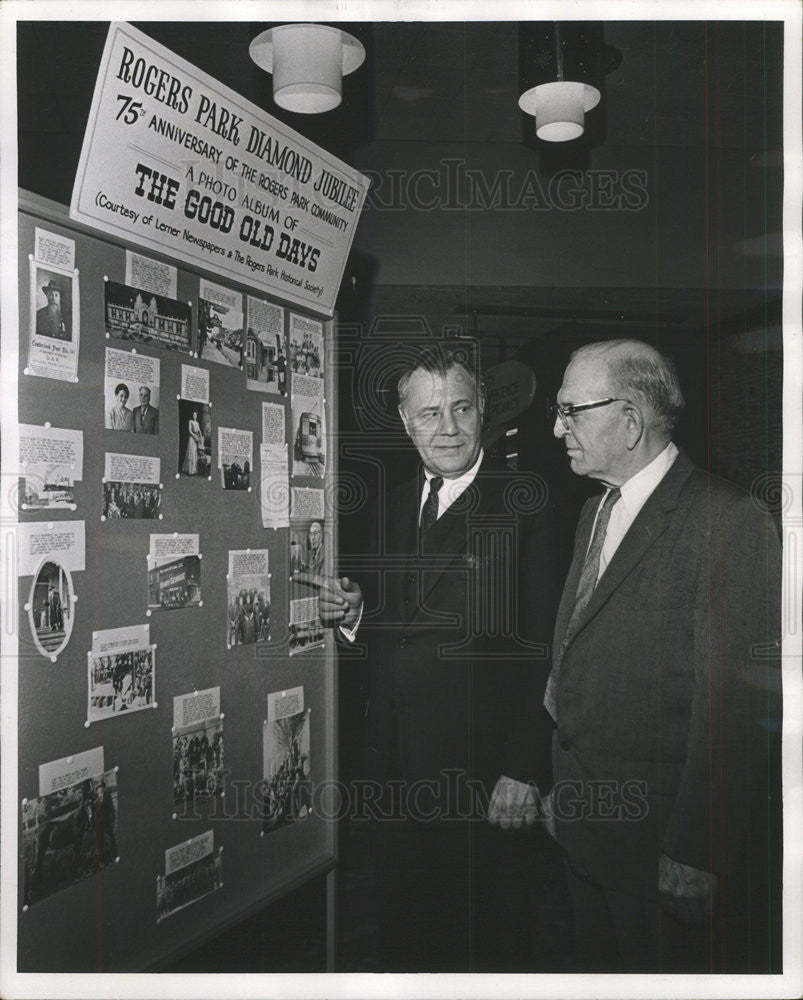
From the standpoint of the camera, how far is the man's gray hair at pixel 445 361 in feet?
7.13

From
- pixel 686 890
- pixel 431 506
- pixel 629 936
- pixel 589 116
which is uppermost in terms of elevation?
pixel 589 116

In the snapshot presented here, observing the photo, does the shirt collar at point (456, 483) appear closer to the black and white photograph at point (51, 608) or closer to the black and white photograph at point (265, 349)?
the black and white photograph at point (265, 349)

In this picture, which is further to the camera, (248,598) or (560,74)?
(248,598)

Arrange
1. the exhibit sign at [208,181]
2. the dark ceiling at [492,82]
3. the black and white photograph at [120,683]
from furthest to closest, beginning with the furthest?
the dark ceiling at [492,82] → the black and white photograph at [120,683] → the exhibit sign at [208,181]

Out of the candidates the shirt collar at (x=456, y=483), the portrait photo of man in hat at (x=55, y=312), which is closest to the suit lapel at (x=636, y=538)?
the shirt collar at (x=456, y=483)

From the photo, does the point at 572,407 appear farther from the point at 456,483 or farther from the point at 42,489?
the point at 42,489

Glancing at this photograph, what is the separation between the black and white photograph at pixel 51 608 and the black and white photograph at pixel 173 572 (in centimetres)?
20

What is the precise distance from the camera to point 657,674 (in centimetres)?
213

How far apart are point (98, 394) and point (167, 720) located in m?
0.80

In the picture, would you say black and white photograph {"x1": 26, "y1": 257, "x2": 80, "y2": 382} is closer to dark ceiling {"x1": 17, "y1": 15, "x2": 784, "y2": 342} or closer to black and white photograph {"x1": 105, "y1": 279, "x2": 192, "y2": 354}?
black and white photograph {"x1": 105, "y1": 279, "x2": 192, "y2": 354}

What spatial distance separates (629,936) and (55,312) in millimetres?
2003

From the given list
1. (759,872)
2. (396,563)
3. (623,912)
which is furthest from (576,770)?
(396,563)

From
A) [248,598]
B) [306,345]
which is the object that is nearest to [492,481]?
[306,345]

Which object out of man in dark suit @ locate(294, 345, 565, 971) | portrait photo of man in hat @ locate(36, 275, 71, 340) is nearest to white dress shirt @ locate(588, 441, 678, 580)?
man in dark suit @ locate(294, 345, 565, 971)
